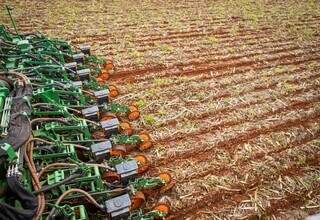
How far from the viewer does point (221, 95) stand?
786cm

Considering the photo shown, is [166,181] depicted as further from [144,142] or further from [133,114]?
[133,114]

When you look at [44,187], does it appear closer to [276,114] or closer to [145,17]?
[276,114]

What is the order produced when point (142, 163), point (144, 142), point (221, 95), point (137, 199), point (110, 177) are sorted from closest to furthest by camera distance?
1. point (137, 199)
2. point (110, 177)
3. point (142, 163)
4. point (144, 142)
5. point (221, 95)

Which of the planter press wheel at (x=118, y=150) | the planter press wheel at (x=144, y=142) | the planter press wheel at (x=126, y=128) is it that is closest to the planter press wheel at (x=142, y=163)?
the planter press wheel at (x=118, y=150)

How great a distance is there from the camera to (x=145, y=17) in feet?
46.6

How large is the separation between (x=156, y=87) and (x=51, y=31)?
5.78 m

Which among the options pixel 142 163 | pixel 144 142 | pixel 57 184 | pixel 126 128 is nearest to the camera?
pixel 57 184

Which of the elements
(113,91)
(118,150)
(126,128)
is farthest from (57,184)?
(113,91)

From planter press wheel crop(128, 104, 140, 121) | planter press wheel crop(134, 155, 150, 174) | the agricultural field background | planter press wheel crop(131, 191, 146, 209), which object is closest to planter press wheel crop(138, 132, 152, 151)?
the agricultural field background

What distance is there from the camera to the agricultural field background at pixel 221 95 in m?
5.34

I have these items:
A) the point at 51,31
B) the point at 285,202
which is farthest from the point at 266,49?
the point at 51,31

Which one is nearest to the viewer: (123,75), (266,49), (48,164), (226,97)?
(48,164)

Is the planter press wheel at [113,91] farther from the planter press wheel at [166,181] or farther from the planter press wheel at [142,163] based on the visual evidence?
the planter press wheel at [166,181]

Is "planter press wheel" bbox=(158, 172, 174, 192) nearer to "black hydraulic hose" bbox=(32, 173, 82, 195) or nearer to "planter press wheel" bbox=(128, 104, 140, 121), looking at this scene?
"black hydraulic hose" bbox=(32, 173, 82, 195)
